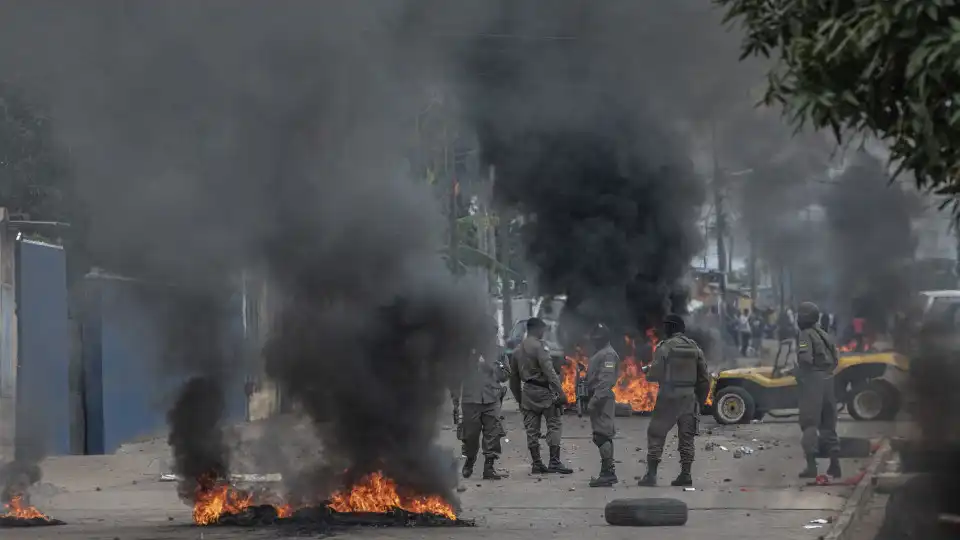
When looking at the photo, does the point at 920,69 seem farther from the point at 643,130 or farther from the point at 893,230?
the point at 893,230

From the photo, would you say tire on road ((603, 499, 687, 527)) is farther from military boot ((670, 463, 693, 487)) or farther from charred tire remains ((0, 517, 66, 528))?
charred tire remains ((0, 517, 66, 528))

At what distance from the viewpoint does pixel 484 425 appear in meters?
13.8

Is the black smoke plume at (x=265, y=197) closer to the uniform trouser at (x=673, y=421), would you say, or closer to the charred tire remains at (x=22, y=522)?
the charred tire remains at (x=22, y=522)

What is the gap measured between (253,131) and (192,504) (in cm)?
268

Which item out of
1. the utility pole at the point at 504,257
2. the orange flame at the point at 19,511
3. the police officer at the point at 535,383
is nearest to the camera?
the orange flame at the point at 19,511

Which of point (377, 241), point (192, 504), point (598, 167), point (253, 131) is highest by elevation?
point (598, 167)

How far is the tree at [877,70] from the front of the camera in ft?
16.5

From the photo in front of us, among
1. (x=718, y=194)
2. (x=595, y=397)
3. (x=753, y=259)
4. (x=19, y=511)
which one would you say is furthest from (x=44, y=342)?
(x=753, y=259)

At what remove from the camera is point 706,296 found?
4084 centimetres

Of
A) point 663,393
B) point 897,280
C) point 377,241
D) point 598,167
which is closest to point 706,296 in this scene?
point 897,280

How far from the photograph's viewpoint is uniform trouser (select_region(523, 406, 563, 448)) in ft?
45.2

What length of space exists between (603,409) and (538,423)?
110cm

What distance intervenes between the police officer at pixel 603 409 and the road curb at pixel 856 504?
2152mm

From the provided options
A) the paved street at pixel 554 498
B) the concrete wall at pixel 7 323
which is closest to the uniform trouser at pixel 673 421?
the paved street at pixel 554 498
